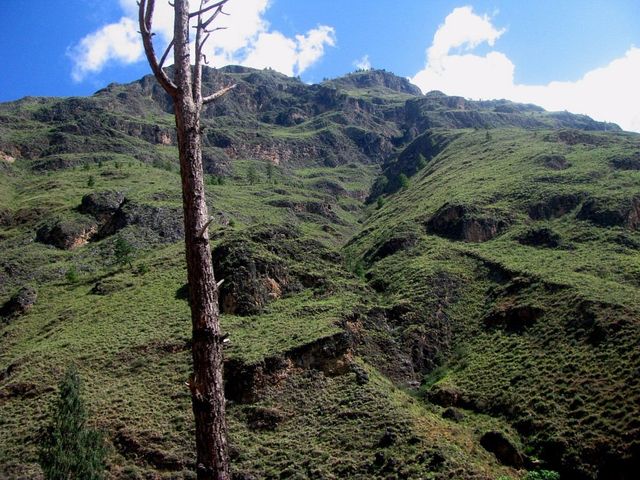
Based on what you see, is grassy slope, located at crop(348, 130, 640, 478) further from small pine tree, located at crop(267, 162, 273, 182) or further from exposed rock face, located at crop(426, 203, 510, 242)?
small pine tree, located at crop(267, 162, 273, 182)

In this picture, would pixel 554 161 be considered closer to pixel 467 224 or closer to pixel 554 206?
pixel 554 206

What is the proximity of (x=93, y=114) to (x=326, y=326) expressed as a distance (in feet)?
406

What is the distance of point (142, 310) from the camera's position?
51.1 meters

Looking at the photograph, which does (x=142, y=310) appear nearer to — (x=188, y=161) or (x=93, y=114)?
(x=188, y=161)

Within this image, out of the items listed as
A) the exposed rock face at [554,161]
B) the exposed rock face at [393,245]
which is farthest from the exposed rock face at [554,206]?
the exposed rock face at [393,245]

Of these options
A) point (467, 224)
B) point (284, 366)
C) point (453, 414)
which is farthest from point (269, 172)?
point (453, 414)

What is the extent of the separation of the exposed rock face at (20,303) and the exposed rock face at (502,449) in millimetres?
48301

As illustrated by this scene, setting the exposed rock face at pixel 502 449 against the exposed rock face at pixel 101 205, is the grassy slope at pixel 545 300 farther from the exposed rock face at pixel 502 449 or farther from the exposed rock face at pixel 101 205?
the exposed rock face at pixel 101 205

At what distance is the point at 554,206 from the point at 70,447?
218 ft

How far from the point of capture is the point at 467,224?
71875 millimetres

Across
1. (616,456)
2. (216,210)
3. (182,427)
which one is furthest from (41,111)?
(616,456)

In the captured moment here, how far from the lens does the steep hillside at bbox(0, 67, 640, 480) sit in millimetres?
33906

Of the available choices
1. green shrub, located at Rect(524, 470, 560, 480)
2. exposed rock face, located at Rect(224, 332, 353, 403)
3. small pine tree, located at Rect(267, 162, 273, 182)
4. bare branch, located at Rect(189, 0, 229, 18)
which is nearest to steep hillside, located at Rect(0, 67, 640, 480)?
exposed rock face, located at Rect(224, 332, 353, 403)

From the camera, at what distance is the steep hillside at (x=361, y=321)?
33906 mm
